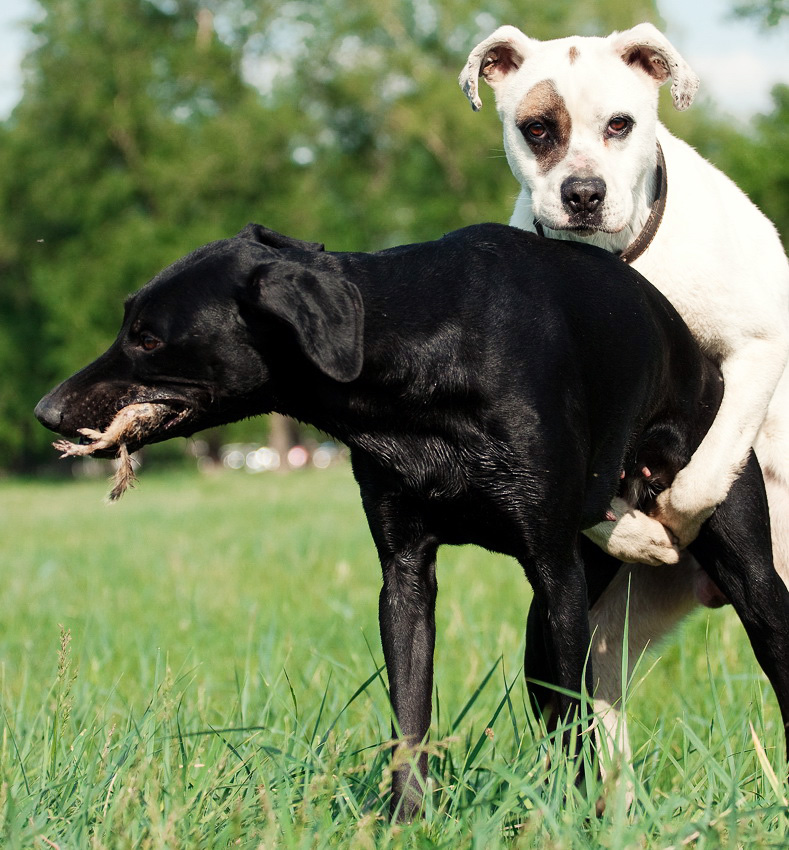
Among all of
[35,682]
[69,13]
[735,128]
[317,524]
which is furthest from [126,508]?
[735,128]

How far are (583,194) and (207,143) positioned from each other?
112 feet

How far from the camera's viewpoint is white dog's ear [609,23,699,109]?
4.29 meters

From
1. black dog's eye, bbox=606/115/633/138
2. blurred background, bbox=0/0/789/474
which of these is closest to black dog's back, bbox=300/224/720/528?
black dog's eye, bbox=606/115/633/138

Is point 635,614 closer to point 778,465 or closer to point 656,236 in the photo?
point 778,465

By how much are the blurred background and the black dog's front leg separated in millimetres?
30472

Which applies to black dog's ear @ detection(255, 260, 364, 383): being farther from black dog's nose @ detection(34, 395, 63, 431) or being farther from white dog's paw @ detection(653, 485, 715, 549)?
white dog's paw @ detection(653, 485, 715, 549)

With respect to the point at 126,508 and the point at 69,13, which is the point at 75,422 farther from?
the point at 69,13

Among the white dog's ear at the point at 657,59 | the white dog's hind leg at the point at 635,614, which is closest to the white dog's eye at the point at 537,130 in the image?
the white dog's ear at the point at 657,59

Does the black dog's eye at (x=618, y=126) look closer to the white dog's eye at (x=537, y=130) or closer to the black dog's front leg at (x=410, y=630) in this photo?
the white dog's eye at (x=537, y=130)

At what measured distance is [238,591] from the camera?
8500mm

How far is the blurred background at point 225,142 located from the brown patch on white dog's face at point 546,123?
2916 cm

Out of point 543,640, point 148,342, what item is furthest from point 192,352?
point 543,640

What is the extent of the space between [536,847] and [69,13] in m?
38.1

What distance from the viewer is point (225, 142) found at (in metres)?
35.9
